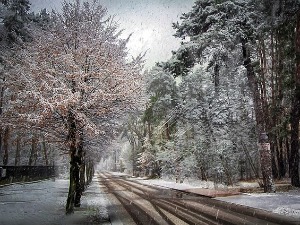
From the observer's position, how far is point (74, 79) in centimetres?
1176

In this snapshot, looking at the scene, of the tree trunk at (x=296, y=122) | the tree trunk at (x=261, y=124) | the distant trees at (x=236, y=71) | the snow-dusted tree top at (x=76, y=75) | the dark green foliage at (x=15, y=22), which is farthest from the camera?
the dark green foliage at (x=15, y=22)

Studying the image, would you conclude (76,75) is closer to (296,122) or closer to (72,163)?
(72,163)

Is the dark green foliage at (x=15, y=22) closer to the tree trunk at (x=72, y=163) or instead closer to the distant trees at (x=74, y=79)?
the distant trees at (x=74, y=79)

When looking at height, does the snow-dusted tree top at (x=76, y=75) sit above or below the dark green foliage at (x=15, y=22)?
below

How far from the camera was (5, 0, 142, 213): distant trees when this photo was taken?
37.6 ft

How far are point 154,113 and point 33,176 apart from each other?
755 inches

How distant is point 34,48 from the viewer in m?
12.7

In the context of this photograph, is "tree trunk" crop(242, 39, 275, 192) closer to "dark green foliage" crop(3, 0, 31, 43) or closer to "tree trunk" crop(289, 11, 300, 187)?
"tree trunk" crop(289, 11, 300, 187)

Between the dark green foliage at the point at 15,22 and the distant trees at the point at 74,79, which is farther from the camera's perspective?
the dark green foliage at the point at 15,22

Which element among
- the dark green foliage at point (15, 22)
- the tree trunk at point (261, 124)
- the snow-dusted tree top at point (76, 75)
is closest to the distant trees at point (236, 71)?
the tree trunk at point (261, 124)

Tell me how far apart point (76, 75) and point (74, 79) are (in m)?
0.19

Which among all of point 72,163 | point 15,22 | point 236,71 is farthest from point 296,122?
point 15,22

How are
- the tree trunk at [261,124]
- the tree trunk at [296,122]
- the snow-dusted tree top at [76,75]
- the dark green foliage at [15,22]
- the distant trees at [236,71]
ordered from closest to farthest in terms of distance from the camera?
1. the snow-dusted tree top at [76,75]
2. the tree trunk at [296,122]
3. the distant trees at [236,71]
4. the tree trunk at [261,124]
5. the dark green foliage at [15,22]

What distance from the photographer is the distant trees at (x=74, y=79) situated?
11.5 meters
